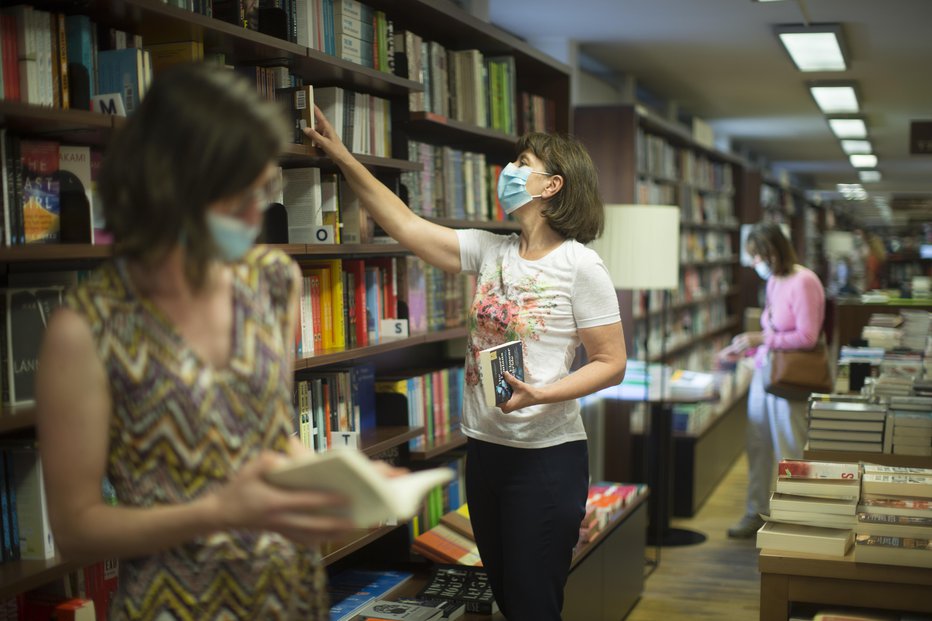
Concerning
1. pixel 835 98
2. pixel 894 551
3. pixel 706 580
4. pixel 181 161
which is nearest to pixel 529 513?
pixel 894 551

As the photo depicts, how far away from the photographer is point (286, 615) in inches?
51.1

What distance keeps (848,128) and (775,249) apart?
5444 millimetres

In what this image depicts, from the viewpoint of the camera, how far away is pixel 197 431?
4.00 feet

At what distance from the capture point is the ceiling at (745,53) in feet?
16.0

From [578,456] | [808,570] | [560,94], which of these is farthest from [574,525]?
[560,94]

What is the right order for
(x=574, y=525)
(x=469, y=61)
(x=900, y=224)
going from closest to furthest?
(x=574, y=525) → (x=469, y=61) → (x=900, y=224)

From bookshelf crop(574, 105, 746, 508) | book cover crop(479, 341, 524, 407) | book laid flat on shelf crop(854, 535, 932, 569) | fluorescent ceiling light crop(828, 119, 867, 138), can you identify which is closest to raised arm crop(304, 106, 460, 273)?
book cover crop(479, 341, 524, 407)

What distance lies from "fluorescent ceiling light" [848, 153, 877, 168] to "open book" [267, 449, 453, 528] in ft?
41.2

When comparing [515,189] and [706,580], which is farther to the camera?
[706,580]

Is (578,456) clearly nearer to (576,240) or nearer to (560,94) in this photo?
(576,240)

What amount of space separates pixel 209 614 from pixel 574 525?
1.27 m

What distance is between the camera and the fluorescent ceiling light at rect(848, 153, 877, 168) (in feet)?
41.2

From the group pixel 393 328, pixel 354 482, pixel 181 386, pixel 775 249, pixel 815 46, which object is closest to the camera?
pixel 354 482

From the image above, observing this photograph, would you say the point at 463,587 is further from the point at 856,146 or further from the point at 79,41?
the point at 856,146
